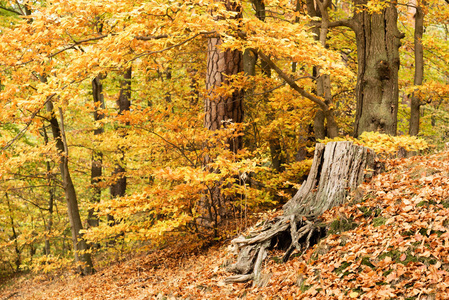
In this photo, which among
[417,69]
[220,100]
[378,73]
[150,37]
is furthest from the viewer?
[417,69]

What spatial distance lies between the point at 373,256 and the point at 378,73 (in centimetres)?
524

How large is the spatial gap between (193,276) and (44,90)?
384 centimetres

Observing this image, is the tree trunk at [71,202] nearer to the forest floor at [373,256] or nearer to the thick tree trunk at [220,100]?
the thick tree trunk at [220,100]

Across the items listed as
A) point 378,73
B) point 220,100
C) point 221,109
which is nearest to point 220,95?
point 220,100

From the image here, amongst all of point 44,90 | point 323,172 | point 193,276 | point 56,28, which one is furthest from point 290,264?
point 56,28

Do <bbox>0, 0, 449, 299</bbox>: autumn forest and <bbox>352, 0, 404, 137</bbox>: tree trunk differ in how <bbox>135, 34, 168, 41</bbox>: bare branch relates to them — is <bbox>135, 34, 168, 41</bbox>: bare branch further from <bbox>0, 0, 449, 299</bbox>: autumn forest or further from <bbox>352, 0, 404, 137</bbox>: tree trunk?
<bbox>352, 0, 404, 137</bbox>: tree trunk

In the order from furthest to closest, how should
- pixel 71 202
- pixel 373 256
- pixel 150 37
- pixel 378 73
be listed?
pixel 71 202 < pixel 378 73 < pixel 150 37 < pixel 373 256

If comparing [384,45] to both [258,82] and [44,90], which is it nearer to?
[258,82]

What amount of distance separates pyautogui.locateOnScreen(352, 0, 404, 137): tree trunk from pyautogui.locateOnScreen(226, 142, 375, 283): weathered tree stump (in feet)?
8.77

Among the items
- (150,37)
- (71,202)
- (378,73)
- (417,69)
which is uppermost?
(417,69)

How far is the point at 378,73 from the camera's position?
25.1 ft

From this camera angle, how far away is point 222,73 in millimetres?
7875

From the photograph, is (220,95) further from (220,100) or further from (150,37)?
(150,37)

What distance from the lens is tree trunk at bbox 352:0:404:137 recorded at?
758 cm
